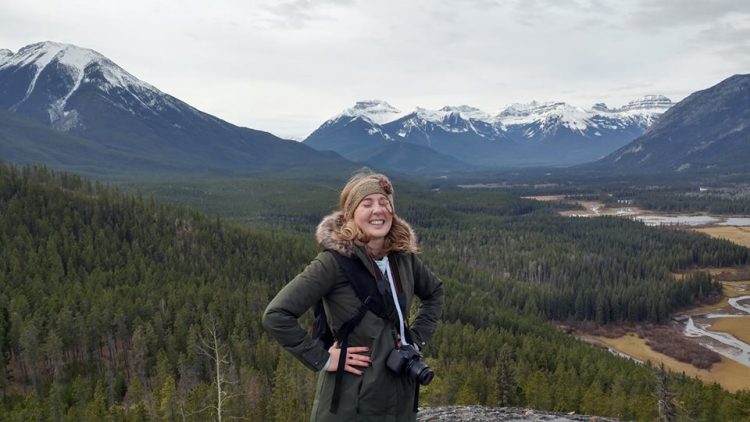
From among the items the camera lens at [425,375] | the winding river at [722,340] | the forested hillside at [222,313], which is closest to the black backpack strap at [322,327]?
the camera lens at [425,375]

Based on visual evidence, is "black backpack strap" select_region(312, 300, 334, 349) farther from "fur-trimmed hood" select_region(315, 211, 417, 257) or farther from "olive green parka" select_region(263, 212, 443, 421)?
"fur-trimmed hood" select_region(315, 211, 417, 257)

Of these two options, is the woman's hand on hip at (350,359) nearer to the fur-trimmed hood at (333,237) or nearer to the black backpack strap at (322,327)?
the black backpack strap at (322,327)

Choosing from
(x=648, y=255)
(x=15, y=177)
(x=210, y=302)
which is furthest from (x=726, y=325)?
(x=15, y=177)

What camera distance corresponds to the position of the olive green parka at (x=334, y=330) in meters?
6.45

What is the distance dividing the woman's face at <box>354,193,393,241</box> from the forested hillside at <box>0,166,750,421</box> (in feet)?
27.2

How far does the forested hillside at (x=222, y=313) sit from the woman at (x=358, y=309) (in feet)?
25.8

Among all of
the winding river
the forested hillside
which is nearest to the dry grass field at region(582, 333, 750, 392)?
the winding river

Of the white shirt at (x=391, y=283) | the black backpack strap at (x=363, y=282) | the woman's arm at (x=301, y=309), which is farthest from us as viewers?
the white shirt at (x=391, y=283)

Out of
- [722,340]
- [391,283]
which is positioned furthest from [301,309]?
[722,340]

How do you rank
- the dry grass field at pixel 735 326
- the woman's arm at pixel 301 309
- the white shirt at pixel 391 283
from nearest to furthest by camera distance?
1. the woman's arm at pixel 301 309
2. the white shirt at pixel 391 283
3. the dry grass field at pixel 735 326

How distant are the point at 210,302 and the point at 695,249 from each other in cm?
13855

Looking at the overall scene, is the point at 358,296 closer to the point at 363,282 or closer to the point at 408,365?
the point at 363,282

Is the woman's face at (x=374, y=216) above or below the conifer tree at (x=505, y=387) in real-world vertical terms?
above

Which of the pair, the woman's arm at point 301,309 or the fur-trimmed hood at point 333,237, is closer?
the woman's arm at point 301,309
